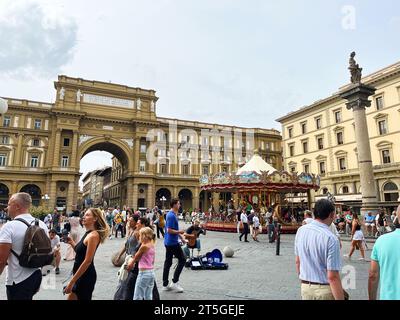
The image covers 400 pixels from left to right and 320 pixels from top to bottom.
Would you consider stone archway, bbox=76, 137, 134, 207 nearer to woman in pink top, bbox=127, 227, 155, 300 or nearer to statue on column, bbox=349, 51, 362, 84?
statue on column, bbox=349, 51, 362, 84

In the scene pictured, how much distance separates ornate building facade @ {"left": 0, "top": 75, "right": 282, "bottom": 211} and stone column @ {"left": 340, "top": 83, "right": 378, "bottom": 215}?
88.3ft

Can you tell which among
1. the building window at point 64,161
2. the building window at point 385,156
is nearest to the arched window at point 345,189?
the building window at point 385,156

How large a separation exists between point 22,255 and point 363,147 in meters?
17.4

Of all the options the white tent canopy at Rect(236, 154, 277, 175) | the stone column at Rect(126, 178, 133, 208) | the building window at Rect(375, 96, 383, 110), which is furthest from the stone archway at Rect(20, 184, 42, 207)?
the building window at Rect(375, 96, 383, 110)

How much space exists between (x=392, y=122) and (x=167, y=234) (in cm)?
3443

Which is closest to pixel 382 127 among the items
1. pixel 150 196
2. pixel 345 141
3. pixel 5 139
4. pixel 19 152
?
pixel 345 141

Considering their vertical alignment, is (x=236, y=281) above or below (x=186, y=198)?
below

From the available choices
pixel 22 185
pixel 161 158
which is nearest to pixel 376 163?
pixel 161 158

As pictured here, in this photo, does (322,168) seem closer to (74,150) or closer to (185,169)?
(185,169)

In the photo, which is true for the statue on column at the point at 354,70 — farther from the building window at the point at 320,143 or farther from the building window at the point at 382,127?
the building window at the point at 320,143

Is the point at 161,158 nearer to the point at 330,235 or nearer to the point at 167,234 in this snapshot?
the point at 167,234

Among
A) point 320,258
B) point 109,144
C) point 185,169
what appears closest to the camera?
point 320,258

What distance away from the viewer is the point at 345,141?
37.3 m
